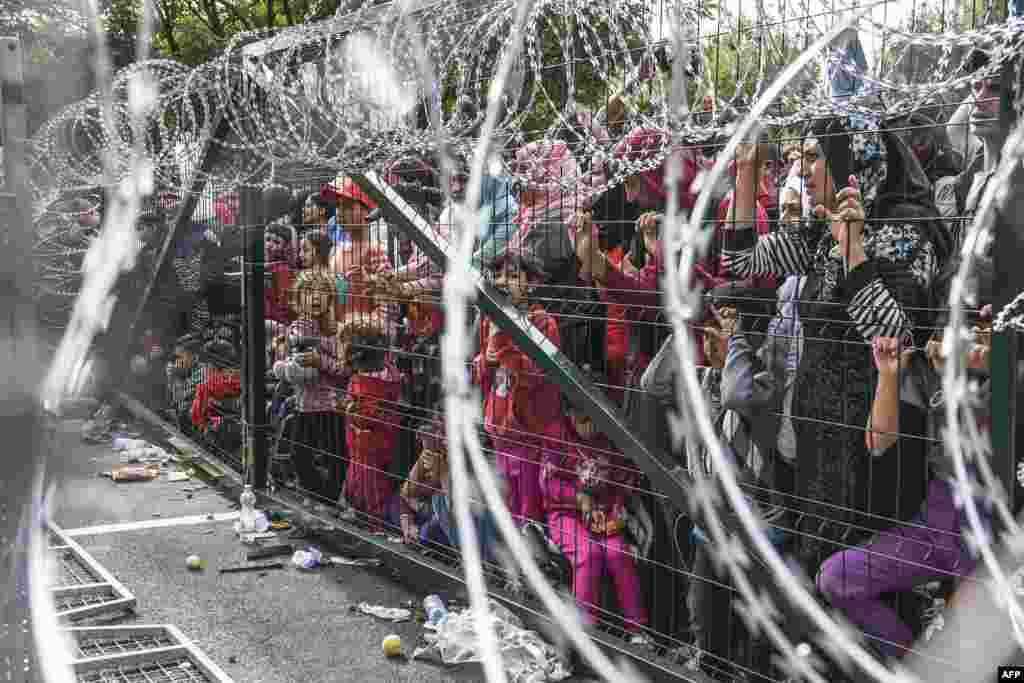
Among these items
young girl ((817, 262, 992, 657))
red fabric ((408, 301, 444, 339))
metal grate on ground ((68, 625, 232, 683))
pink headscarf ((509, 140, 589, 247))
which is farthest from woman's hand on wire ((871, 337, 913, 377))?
metal grate on ground ((68, 625, 232, 683))

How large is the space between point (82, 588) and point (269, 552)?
118 cm

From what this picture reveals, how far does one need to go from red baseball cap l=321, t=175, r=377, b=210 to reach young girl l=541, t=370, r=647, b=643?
218 cm

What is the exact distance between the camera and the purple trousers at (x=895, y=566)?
364 cm

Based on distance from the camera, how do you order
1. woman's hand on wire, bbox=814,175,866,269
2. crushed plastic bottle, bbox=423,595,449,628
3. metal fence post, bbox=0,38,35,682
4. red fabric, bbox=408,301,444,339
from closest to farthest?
1. metal fence post, bbox=0,38,35,682
2. woman's hand on wire, bbox=814,175,866,269
3. crushed plastic bottle, bbox=423,595,449,628
4. red fabric, bbox=408,301,444,339

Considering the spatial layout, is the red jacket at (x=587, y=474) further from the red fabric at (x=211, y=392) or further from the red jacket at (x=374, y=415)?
the red fabric at (x=211, y=392)

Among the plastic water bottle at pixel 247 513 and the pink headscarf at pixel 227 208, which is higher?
the pink headscarf at pixel 227 208

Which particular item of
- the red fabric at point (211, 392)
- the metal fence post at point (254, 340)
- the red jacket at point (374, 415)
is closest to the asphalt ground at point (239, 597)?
the metal fence post at point (254, 340)

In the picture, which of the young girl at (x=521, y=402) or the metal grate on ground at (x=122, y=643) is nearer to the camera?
the metal grate on ground at (x=122, y=643)

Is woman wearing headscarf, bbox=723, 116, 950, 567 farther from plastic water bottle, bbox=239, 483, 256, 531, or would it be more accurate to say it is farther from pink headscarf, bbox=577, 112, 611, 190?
plastic water bottle, bbox=239, 483, 256, 531

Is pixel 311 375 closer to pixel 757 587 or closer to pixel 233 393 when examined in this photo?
pixel 233 393

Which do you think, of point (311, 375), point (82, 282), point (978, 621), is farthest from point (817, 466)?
point (82, 282)

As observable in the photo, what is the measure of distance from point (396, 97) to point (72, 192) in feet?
20.7

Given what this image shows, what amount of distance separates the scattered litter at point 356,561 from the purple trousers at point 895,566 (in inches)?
116

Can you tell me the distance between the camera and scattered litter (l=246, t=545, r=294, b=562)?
6574 mm
